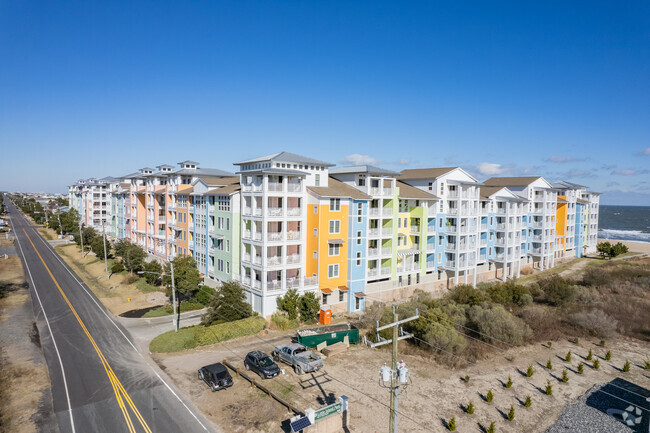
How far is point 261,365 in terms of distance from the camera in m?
26.6

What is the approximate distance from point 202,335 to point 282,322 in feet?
24.8

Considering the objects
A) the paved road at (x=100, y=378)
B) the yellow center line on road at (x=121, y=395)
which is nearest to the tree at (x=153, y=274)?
the paved road at (x=100, y=378)

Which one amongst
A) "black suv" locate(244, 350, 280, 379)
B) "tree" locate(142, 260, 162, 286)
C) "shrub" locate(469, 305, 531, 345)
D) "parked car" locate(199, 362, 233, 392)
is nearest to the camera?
"parked car" locate(199, 362, 233, 392)

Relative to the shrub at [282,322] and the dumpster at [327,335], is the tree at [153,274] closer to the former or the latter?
the shrub at [282,322]

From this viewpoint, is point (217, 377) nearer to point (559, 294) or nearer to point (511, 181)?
point (559, 294)

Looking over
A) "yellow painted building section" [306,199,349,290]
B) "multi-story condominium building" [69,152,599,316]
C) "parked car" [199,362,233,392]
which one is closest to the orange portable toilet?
"multi-story condominium building" [69,152,599,316]

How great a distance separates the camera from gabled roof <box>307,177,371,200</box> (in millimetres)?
39331

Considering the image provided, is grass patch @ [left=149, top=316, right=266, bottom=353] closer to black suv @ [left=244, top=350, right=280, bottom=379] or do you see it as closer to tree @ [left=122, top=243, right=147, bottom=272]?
black suv @ [left=244, top=350, right=280, bottom=379]

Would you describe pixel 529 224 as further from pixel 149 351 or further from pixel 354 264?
pixel 149 351

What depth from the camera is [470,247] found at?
54.5 meters

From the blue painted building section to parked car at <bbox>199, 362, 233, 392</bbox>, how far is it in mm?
19083

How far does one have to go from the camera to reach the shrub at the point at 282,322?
36188mm

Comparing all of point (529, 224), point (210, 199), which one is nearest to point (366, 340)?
point (210, 199)

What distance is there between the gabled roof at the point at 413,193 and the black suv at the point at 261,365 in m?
27.9
